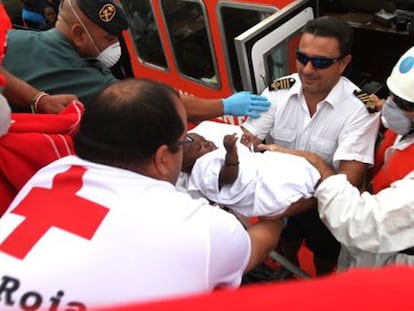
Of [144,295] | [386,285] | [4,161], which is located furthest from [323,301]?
[4,161]

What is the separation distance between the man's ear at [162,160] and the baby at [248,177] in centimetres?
68

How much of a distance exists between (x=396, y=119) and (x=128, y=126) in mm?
1306

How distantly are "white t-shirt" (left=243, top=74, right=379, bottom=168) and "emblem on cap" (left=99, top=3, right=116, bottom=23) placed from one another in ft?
3.27

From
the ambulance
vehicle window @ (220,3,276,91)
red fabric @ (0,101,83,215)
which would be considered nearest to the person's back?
red fabric @ (0,101,83,215)

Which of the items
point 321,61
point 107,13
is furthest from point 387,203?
point 107,13

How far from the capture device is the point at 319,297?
552mm

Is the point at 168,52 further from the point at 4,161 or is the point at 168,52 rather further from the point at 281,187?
the point at 4,161

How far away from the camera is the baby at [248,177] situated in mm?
2018

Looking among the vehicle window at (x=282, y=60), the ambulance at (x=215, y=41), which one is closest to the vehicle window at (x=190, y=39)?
the ambulance at (x=215, y=41)

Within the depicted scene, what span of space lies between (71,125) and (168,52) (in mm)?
2957

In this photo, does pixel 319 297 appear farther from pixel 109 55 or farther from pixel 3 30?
pixel 109 55

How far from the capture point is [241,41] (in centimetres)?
266

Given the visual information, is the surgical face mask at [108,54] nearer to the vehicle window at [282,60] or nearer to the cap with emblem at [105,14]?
the cap with emblem at [105,14]

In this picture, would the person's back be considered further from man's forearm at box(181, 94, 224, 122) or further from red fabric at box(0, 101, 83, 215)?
man's forearm at box(181, 94, 224, 122)
